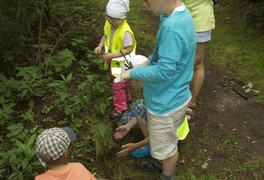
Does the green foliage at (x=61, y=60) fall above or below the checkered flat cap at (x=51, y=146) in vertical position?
below

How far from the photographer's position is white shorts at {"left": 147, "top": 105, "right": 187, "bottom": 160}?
2572mm

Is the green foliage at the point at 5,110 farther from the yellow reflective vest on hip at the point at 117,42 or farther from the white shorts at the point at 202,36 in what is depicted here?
the white shorts at the point at 202,36

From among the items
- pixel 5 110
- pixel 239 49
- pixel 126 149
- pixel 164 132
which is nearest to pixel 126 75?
pixel 164 132

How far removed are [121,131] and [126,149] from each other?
25 centimetres

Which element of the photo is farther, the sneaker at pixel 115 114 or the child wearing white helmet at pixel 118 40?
the sneaker at pixel 115 114

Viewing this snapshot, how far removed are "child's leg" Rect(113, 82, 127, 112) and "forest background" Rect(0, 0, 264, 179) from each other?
178 millimetres

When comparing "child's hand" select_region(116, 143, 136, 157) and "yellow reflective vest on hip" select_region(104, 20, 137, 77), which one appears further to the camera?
"yellow reflective vest on hip" select_region(104, 20, 137, 77)

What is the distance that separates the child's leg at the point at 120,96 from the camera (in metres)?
3.51

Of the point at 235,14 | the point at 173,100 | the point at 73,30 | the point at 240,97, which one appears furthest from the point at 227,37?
the point at 173,100

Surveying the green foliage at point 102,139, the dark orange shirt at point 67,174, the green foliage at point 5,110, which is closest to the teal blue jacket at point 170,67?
the dark orange shirt at point 67,174

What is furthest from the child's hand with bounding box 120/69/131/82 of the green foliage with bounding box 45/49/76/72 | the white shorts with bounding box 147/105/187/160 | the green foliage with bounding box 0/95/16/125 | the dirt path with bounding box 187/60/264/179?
the green foliage with bounding box 45/49/76/72

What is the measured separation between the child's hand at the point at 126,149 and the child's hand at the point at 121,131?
0.53ft

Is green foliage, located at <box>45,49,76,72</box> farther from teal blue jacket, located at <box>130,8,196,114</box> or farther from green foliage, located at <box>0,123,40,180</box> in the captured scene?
teal blue jacket, located at <box>130,8,196,114</box>

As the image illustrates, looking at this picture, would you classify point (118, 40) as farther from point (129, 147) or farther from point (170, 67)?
point (170, 67)
